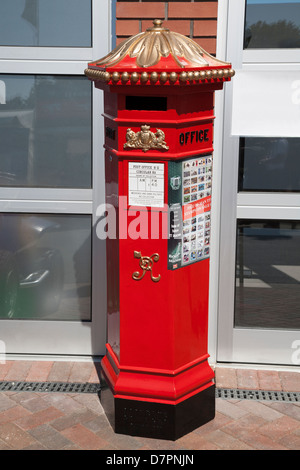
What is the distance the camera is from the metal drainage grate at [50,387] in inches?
178

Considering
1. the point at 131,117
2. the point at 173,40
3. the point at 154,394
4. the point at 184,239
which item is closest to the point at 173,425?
the point at 154,394

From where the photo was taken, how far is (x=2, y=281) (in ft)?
16.4

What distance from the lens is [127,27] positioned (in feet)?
14.3

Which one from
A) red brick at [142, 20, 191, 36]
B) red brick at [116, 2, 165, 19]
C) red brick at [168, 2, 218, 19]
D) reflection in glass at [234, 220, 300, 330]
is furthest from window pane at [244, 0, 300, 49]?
reflection in glass at [234, 220, 300, 330]

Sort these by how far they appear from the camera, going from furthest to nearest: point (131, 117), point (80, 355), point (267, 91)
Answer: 1. point (80, 355)
2. point (267, 91)
3. point (131, 117)

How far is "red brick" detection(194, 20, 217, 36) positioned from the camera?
4.30m

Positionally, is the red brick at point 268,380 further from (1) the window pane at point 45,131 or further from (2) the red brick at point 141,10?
(2) the red brick at point 141,10

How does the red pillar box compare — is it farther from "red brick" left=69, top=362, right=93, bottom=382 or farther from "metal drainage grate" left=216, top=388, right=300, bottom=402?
"red brick" left=69, top=362, right=93, bottom=382

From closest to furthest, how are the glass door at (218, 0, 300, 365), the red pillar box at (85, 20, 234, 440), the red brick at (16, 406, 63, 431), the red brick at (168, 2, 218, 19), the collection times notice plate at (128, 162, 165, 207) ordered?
1. the red pillar box at (85, 20, 234, 440)
2. the collection times notice plate at (128, 162, 165, 207)
3. the red brick at (16, 406, 63, 431)
4. the red brick at (168, 2, 218, 19)
5. the glass door at (218, 0, 300, 365)

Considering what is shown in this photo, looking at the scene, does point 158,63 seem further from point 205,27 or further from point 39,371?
point 39,371

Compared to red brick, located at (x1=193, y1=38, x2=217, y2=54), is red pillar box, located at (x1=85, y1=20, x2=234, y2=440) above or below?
below

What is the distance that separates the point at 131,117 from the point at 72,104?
125cm

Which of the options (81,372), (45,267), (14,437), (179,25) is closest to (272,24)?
(179,25)

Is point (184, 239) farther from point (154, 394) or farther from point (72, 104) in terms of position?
point (72, 104)
